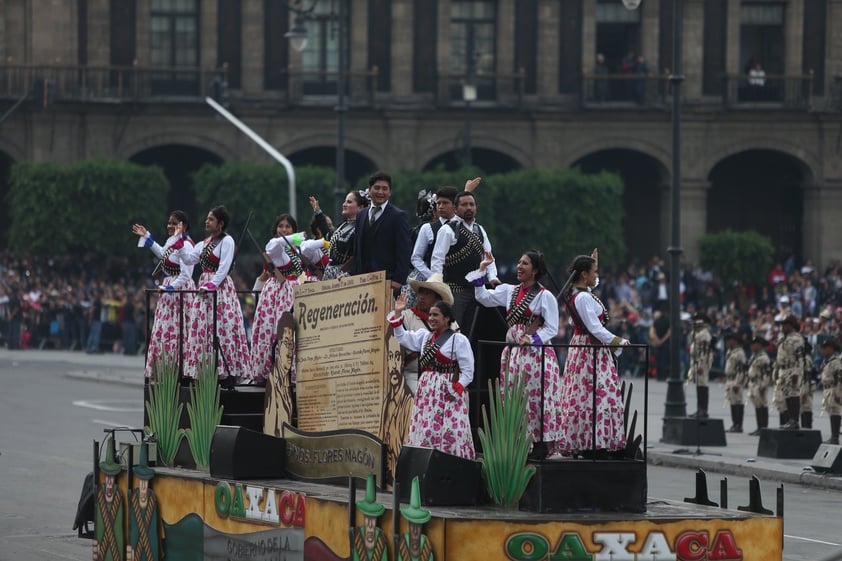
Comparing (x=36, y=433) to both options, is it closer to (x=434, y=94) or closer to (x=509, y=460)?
(x=509, y=460)

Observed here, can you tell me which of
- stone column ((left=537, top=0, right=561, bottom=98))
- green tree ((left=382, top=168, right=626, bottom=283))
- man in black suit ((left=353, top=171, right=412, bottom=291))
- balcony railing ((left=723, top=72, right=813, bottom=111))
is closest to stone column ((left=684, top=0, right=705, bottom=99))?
balcony railing ((left=723, top=72, right=813, bottom=111))

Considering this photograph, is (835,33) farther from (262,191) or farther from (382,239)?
(382,239)

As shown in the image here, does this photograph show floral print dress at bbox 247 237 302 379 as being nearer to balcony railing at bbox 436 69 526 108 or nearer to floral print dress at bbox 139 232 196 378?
floral print dress at bbox 139 232 196 378

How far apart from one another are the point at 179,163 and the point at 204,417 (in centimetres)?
4338

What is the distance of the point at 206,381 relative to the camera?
13.2 m

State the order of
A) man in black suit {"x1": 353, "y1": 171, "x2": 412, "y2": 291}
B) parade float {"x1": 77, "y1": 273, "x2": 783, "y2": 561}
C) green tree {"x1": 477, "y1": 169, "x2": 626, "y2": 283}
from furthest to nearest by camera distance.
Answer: green tree {"x1": 477, "y1": 169, "x2": 626, "y2": 283} < man in black suit {"x1": 353, "y1": 171, "x2": 412, "y2": 291} < parade float {"x1": 77, "y1": 273, "x2": 783, "y2": 561}

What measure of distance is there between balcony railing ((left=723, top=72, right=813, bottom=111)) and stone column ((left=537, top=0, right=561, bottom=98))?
5155mm

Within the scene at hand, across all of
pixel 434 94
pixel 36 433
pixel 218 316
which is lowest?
pixel 36 433

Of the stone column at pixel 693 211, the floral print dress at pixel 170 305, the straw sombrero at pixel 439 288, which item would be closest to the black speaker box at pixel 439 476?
the straw sombrero at pixel 439 288

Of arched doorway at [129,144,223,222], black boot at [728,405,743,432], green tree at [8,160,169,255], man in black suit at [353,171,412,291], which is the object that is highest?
arched doorway at [129,144,223,222]


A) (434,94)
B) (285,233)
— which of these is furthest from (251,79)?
(285,233)

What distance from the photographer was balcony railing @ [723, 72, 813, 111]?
5369 centimetres

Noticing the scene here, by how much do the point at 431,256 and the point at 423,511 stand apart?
3776 millimetres

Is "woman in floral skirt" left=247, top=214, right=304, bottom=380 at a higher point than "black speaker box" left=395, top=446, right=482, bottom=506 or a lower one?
higher
